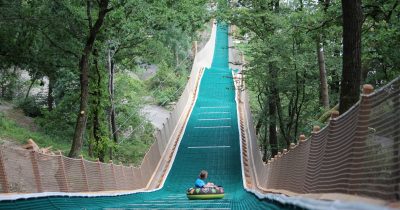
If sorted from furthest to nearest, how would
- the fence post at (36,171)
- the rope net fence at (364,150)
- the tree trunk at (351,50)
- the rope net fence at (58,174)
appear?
the fence post at (36,171)
the tree trunk at (351,50)
the rope net fence at (58,174)
the rope net fence at (364,150)

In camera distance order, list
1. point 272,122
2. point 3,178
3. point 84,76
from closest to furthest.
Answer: point 3,178, point 84,76, point 272,122

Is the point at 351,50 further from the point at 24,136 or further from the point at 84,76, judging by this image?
the point at 24,136

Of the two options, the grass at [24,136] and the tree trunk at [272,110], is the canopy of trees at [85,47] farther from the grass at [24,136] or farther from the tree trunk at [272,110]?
the tree trunk at [272,110]

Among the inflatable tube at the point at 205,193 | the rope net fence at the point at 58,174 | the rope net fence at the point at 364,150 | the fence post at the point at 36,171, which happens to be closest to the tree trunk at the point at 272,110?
the rope net fence at the point at 58,174

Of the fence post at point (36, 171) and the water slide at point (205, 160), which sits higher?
the fence post at point (36, 171)

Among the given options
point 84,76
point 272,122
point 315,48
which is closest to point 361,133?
point 84,76

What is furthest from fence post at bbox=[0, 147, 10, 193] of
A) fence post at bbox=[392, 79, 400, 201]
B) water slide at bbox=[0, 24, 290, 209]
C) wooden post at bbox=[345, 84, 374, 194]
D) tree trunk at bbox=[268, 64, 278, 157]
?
tree trunk at bbox=[268, 64, 278, 157]
